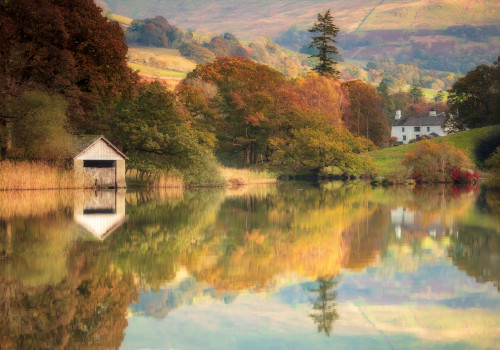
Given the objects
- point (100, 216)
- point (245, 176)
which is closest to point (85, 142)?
point (245, 176)

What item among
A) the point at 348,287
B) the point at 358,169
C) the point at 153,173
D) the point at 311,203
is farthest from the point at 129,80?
the point at 348,287

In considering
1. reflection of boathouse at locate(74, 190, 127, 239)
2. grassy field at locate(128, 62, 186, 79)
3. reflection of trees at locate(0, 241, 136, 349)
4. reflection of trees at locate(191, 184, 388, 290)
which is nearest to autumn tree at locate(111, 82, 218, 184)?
reflection of boathouse at locate(74, 190, 127, 239)

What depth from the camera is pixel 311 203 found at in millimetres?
29781

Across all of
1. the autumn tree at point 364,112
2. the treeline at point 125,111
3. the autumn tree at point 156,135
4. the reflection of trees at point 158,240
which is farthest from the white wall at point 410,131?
the reflection of trees at point 158,240

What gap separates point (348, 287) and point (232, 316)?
2.56 meters

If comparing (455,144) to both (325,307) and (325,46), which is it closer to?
(325,46)

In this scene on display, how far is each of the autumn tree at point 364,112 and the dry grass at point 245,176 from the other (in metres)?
35.0

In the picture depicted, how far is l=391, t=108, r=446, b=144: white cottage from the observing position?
12688 centimetres

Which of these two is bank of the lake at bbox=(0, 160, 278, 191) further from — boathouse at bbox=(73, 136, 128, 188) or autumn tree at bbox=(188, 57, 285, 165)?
autumn tree at bbox=(188, 57, 285, 165)

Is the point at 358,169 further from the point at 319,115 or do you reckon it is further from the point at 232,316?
the point at 232,316

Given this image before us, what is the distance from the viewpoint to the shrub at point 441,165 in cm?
5466

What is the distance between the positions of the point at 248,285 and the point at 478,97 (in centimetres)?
8485

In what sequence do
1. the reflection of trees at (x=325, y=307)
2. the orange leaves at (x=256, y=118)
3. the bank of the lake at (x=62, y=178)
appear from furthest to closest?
the orange leaves at (x=256, y=118)
the bank of the lake at (x=62, y=178)
the reflection of trees at (x=325, y=307)

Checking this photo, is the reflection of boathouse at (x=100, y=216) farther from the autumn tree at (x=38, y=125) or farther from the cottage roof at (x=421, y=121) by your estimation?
the cottage roof at (x=421, y=121)
